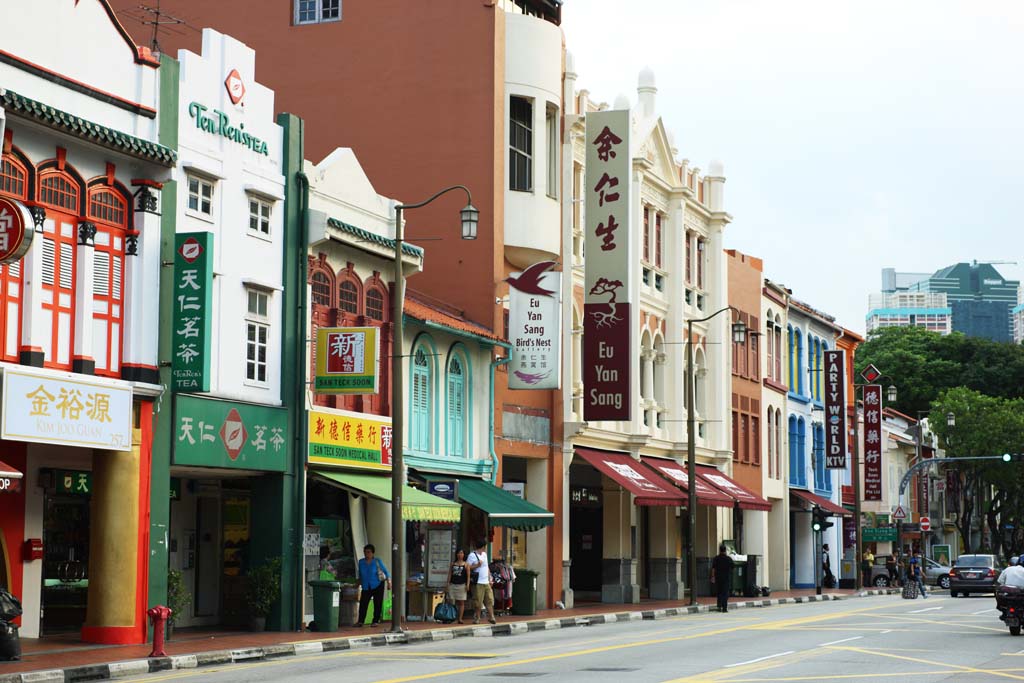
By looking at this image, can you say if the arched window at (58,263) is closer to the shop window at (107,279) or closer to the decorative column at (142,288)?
the shop window at (107,279)

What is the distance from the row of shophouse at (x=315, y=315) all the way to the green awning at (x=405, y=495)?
0.07 meters

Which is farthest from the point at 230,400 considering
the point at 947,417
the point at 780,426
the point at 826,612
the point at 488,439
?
the point at 947,417

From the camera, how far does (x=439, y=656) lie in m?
23.4

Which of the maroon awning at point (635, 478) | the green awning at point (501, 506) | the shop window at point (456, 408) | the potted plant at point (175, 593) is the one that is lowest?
the potted plant at point (175, 593)

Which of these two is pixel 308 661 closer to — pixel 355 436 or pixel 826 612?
pixel 355 436

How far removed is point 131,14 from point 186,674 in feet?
73.2

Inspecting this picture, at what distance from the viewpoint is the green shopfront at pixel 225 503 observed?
27.2m

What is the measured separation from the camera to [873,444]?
71.6 m

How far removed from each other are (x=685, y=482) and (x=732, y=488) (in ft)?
15.7

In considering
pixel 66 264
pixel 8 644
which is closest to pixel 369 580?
pixel 66 264

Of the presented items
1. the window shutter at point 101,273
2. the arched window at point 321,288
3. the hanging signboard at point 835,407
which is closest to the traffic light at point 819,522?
the hanging signboard at point 835,407

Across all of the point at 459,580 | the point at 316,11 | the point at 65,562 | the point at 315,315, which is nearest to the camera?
the point at 65,562

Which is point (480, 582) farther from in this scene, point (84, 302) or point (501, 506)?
point (84, 302)

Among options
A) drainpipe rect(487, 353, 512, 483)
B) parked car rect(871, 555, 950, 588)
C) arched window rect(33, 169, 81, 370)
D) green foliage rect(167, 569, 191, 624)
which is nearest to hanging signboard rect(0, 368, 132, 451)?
arched window rect(33, 169, 81, 370)
